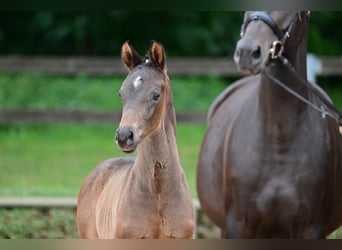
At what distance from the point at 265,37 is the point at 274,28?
10 centimetres

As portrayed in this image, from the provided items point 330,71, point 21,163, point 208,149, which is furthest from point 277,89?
point 21,163

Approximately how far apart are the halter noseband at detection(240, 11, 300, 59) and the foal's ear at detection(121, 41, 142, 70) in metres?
0.78

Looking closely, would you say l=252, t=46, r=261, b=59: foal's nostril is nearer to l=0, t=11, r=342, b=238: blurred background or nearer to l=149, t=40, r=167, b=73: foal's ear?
l=149, t=40, r=167, b=73: foal's ear

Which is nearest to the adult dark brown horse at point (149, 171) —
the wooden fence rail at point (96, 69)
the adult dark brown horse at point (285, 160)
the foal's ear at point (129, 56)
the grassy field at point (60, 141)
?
the foal's ear at point (129, 56)

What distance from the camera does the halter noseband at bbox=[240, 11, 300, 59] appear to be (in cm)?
318

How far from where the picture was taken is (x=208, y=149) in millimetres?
4145

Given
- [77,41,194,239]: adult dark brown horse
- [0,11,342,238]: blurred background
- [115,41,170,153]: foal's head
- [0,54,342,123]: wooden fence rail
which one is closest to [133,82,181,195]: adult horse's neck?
[77,41,194,239]: adult dark brown horse

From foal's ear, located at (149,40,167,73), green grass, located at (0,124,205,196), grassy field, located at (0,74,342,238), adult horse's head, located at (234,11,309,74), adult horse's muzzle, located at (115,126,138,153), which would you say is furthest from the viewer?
green grass, located at (0,124,205,196)

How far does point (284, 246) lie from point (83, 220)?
119 cm

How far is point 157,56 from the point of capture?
2506 millimetres

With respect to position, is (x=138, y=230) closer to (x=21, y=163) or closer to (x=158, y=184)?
(x=158, y=184)

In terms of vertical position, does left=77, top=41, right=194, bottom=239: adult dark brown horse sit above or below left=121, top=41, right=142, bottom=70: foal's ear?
below

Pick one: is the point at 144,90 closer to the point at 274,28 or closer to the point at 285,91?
the point at 274,28

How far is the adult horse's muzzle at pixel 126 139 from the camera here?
7.50 ft
